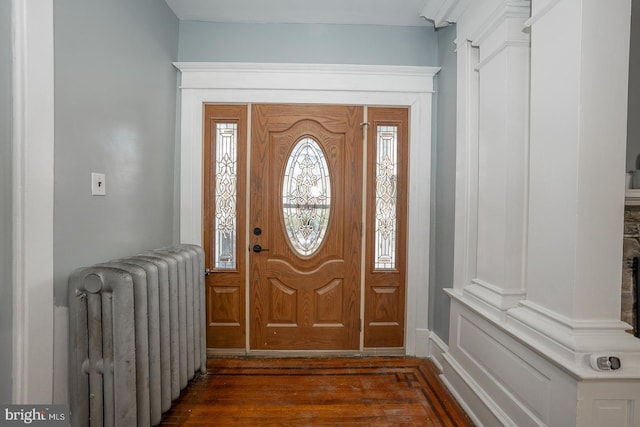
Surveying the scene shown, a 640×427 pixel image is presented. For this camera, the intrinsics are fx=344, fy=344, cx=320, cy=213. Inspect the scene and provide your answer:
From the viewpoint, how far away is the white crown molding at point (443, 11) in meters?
2.29

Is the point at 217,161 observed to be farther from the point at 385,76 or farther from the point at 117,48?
the point at 385,76

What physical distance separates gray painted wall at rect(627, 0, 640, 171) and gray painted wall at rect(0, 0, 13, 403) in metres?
2.92

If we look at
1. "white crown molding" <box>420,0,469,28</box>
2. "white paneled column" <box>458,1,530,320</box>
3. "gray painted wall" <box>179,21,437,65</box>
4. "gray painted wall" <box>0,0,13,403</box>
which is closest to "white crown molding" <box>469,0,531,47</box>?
"white paneled column" <box>458,1,530,320</box>

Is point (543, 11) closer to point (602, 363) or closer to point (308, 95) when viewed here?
point (602, 363)

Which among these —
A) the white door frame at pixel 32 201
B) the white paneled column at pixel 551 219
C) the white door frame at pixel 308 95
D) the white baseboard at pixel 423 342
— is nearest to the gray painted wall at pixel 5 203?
the white door frame at pixel 32 201

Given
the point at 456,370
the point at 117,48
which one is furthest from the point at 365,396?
the point at 117,48

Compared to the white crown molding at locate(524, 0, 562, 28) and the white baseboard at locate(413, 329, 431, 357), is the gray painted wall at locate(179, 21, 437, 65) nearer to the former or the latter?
the white crown molding at locate(524, 0, 562, 28)

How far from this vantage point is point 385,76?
2770 millimetres

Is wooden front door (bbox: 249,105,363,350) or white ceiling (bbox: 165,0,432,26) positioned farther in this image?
wooden front door (bbox: 249,105,363,350)

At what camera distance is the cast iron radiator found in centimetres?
157

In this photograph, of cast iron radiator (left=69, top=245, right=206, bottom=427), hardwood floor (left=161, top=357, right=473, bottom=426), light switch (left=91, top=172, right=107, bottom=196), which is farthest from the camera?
hardwood floor (left=161, top=357, right=473, bottom=426)

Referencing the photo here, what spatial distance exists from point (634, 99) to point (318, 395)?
2.53m

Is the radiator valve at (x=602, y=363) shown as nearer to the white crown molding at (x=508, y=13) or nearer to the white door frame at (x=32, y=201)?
the white crown molding at (x=508, y=13)

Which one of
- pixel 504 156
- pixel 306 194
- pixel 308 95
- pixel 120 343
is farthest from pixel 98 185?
pixel 504 156
